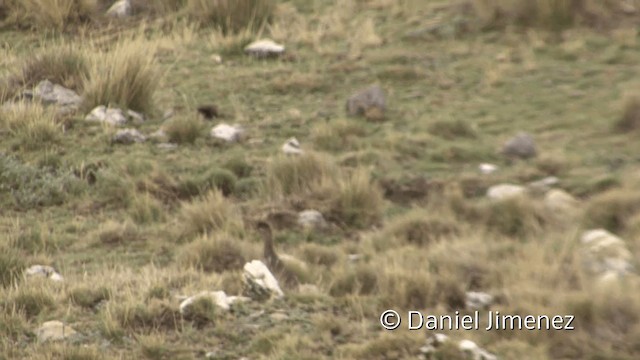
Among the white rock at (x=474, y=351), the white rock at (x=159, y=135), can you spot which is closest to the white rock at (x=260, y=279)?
the white rock at (x=474, y=351)

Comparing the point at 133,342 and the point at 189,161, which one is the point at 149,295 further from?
the point at 189,161

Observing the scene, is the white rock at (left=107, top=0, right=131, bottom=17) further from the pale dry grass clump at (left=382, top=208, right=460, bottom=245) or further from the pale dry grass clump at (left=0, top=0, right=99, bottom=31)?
the pale dry grass clump at (left=382, top=208, right=460, bottom=245)

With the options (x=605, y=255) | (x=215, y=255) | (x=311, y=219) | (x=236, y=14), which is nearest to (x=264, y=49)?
(x=236, y=14)

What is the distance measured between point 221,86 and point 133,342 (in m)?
5.79

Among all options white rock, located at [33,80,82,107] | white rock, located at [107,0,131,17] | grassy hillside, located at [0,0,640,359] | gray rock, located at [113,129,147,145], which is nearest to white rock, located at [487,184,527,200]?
grassy hillside, located at [0,0,640,359]

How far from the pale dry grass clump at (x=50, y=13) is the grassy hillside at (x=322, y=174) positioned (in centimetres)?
3

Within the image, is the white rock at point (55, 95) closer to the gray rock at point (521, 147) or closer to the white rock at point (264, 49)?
the white rock at point (264, 49)

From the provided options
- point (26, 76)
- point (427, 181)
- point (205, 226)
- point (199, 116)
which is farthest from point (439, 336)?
point (26, 76)

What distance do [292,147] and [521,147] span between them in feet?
5.90

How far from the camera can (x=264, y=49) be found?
12273 millimetres

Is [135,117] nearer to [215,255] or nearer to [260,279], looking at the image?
[215,255]

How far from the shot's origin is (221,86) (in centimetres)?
1137

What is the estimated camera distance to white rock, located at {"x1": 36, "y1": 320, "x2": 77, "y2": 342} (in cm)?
586

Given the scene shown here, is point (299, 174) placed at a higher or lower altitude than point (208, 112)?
higher
